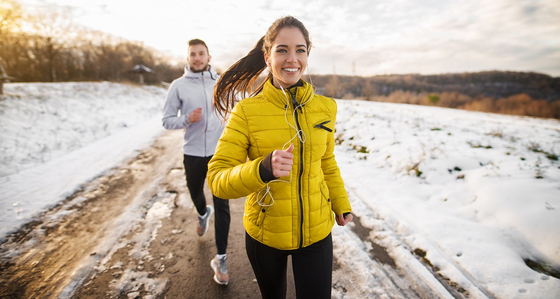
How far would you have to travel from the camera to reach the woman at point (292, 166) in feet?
4.09

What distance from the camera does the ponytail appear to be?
174cm

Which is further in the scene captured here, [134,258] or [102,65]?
[102,65]

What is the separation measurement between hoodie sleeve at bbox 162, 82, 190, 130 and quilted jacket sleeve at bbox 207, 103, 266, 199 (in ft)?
4.83

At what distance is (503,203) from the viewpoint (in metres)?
→ 3.27

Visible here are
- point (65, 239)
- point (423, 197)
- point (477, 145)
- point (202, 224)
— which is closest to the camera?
point (65, 239)

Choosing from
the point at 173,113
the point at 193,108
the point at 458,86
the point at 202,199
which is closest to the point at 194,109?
the point at 193,108

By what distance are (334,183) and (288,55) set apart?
35.7 inches

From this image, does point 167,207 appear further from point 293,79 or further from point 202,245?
point 293,79

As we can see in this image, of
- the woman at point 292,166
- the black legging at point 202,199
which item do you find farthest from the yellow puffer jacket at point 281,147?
the black legging at point 202,199

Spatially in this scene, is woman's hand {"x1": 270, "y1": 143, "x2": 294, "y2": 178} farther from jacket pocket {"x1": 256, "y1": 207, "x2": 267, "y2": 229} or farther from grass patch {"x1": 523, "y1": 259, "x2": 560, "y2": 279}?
grass patch {"x1": 523, "y1": 259, "x2": 560, "y2": 279}

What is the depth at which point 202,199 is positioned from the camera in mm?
2865

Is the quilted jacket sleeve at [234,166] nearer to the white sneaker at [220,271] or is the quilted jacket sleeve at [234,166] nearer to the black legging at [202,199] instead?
the black legging at [202,199]

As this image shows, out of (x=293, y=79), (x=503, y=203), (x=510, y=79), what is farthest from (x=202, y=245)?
(x=510, y=79)

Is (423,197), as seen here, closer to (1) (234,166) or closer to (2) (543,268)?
(2) (543,268)
